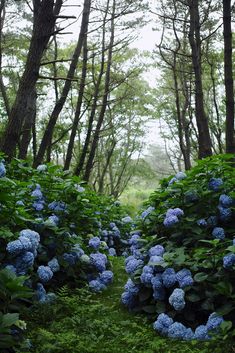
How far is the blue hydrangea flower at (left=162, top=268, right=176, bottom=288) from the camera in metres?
2.97

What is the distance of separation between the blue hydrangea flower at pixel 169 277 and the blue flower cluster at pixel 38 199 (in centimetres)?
131

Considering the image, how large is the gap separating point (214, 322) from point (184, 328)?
264 millimetres

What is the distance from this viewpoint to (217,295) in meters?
2.78

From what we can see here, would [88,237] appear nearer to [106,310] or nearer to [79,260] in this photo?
[79,260]

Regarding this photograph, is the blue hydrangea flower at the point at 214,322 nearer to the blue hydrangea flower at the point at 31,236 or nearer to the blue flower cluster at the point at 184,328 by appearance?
the blue flower cluster at the point at 184,328

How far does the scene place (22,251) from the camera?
8.61 feet

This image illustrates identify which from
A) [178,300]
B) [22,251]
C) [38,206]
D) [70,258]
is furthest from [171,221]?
[22,251]

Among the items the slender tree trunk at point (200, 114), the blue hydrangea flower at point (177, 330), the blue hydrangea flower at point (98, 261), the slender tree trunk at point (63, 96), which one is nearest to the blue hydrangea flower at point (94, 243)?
the blue hydrangea flower at point (98, 261)

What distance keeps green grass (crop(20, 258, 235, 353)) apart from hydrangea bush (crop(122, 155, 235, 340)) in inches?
4.8

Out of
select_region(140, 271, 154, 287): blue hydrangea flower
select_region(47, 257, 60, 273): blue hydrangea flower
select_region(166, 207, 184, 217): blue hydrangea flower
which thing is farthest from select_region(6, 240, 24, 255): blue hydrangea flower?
select_region(166, 207, 184, 217): blue hydrangea flower

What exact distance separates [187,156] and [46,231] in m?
10.5

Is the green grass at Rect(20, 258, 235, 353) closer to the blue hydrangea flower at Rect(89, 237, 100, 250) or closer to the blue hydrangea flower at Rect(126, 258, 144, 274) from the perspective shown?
the blue hydrangea flower at Rect(126, 258, 144, 274)

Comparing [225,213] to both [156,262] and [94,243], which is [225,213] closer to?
[156,262]

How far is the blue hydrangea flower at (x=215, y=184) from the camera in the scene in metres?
3.41
